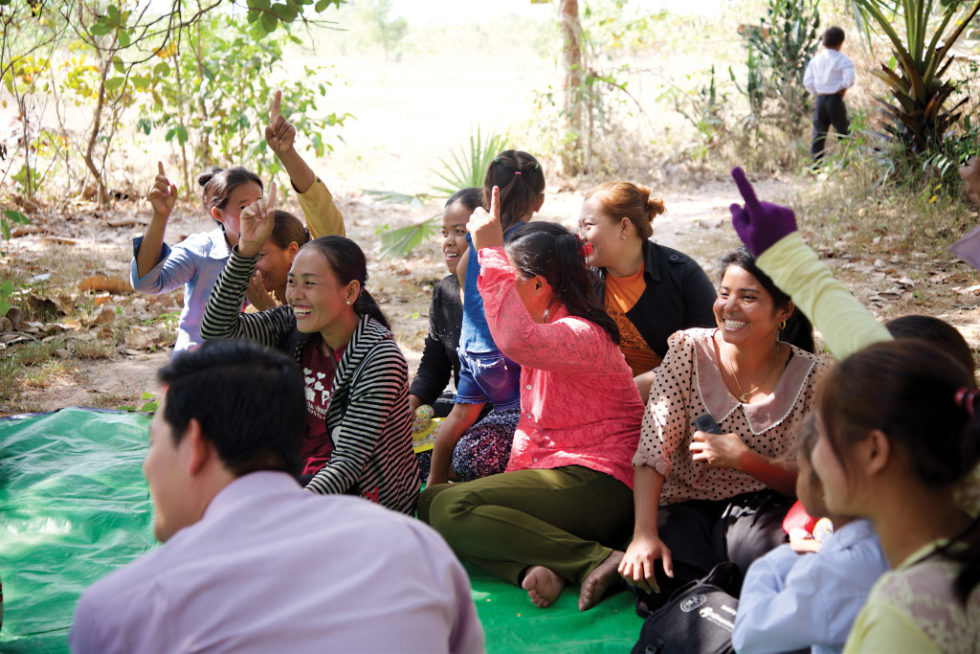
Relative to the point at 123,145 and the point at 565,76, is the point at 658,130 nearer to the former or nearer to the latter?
the point at 565,76

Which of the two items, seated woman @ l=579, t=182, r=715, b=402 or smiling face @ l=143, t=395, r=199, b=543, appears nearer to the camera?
smiling face @ l=143, t=395, r=199, b=543

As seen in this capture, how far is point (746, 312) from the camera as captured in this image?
2725 mm

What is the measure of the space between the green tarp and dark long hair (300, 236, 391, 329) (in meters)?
0.96

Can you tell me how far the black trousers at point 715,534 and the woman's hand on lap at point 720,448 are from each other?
24 centimetres

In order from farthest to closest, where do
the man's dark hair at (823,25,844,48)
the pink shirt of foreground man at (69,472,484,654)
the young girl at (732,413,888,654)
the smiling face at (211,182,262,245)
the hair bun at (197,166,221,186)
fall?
the man's dark hair at (823,25,844,48) < the hair bun at (197,166,221,186) < the smiling face at (211,182,262,245) < the young girl at (732,413,888,654) < the pink shirt of foreground man at (69,472,484,654)

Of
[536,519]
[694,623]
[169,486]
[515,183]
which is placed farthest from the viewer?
[515,183]

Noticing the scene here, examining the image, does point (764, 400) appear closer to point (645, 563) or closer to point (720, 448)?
point (720, 448)

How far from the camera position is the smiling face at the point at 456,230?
12.7 feet

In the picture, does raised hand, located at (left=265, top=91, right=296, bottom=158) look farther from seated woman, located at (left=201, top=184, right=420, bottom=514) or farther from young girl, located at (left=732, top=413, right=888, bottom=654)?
young girl, located at (left=732, top=413, right=888, bottom=654)

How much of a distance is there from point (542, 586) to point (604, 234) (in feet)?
4.60

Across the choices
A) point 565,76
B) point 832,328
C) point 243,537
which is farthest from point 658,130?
point 243,537

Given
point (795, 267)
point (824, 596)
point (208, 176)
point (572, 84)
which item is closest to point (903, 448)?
point (824, 596)

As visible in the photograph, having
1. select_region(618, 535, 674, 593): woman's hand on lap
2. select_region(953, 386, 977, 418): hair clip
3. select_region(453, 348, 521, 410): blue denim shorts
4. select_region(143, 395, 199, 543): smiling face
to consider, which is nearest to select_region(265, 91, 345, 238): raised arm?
select_region(453, 348, 521, 410): blue denim shorts

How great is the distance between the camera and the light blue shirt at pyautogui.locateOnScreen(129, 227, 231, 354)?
Result: 3.82 metres
